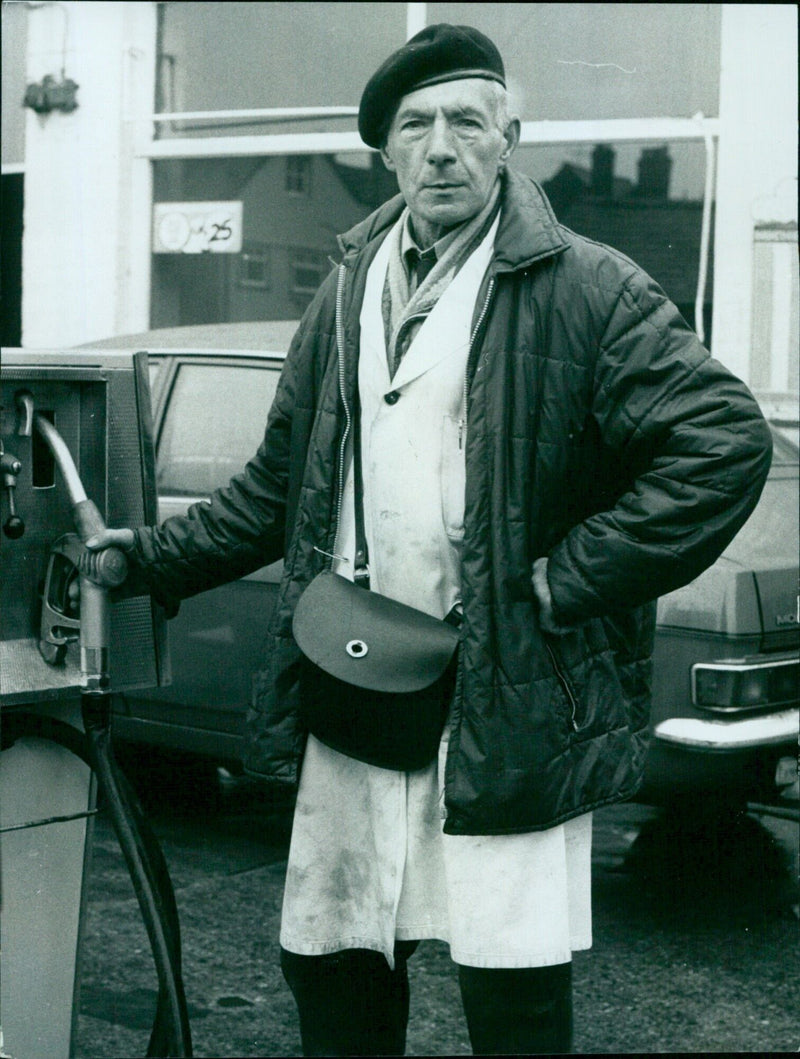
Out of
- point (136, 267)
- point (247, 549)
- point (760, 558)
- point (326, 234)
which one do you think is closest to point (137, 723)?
point (760, 558)

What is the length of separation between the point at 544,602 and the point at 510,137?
0.79m

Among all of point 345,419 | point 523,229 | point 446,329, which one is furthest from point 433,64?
point 345,419

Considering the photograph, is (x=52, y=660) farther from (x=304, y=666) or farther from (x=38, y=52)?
(x=38, y=52)

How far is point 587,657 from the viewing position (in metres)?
2.42

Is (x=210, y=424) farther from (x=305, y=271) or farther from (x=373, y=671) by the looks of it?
(x=305, y=271)

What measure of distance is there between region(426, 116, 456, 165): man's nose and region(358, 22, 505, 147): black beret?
7 centimetres

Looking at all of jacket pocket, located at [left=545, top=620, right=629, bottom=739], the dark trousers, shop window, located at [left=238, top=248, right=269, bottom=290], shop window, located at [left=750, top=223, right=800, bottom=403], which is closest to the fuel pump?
the dark trousers

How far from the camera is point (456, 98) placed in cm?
249

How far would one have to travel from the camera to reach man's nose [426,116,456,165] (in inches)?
96.3

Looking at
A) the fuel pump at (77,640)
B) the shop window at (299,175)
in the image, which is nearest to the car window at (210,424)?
the fuel pump at (77,640)

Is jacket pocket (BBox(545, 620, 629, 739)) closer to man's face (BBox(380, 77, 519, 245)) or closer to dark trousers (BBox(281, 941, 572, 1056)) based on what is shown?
dark trousers (BBox(281, 941, 572, 1056))

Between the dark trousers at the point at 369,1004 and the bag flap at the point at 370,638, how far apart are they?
1.56 ft

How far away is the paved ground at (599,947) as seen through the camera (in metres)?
3.62

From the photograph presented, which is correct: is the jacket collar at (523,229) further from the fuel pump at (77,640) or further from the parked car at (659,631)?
the parked car at (659,631)
